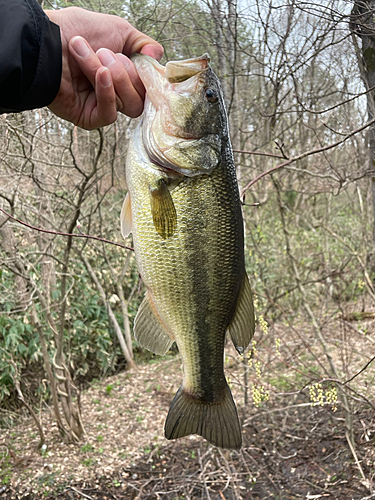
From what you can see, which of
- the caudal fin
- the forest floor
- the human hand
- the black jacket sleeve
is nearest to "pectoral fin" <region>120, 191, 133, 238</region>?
the human hand

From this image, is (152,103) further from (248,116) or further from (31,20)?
(248,116)


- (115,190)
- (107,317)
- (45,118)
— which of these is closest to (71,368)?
Result: (107,317)

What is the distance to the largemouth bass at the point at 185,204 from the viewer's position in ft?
4.96

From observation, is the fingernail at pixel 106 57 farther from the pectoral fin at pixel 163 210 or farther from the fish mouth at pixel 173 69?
the pectoral fin at pixel 163 210

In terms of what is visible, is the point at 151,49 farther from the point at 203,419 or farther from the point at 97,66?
the point at 203,419

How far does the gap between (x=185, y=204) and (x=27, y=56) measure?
2.32 feet

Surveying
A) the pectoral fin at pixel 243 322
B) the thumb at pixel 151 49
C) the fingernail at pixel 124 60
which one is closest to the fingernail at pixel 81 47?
the fingernail at pixel 124 60

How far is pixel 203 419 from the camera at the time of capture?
1.69 metres

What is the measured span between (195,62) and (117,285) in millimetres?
5393

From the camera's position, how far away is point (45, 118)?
14.2 ft

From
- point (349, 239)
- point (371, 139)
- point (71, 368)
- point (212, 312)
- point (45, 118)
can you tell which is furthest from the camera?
point (349, 239)

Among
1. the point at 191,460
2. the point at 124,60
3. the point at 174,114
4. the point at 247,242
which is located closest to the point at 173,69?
the point at 174,114

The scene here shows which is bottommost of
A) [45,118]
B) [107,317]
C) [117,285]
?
[107,317]

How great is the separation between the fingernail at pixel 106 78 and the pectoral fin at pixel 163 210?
390mm
